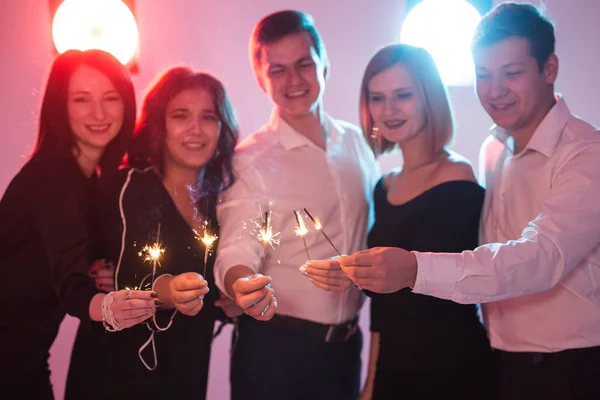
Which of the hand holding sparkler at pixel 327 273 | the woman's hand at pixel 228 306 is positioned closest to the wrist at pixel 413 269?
the hand holding sparkler at pixel 327 273

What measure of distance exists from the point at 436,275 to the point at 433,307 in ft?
0.95

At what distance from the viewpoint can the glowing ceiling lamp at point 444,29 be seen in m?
2.41

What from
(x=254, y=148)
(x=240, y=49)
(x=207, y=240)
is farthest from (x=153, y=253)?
(x=240, y=49)

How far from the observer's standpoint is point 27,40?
2482mm

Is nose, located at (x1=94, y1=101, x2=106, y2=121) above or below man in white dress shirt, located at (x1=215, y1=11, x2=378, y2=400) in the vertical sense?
above

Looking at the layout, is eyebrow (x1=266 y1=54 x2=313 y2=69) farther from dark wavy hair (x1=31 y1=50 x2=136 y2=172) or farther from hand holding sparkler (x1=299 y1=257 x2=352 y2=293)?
hand holding sparkler (x1=299 y1=257 x2=352 y2=293)

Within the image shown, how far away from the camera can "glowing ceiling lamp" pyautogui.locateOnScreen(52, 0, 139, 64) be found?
2305 mm

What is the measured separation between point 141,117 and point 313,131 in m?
0.57

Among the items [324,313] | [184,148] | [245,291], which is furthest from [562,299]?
[184,148]

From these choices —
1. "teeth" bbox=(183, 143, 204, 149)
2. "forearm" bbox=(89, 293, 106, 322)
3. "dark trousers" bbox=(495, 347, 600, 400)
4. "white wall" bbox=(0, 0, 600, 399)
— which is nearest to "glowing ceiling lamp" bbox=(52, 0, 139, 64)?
"white wall" bbox=(0, 0, 600, 399)

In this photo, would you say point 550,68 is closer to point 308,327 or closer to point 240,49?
point 308,327

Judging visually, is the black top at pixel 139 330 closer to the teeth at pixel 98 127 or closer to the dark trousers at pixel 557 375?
the teeth at pixel 98 127

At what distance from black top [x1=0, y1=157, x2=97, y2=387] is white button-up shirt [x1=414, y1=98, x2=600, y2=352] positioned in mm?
889

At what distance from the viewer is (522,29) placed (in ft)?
4.94
